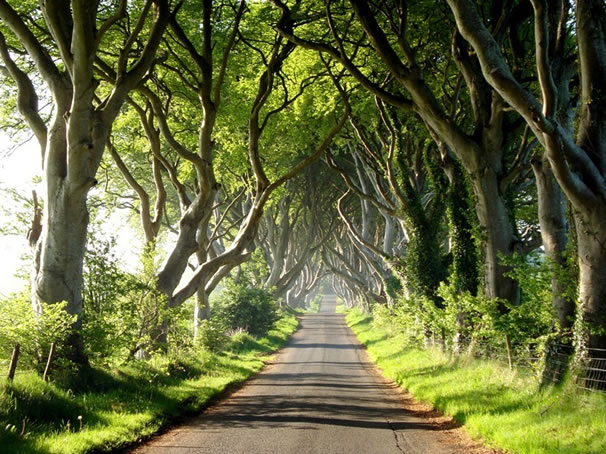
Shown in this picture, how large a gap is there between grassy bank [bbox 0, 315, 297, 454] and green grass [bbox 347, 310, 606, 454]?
15.9ft

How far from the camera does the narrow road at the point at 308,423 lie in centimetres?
764

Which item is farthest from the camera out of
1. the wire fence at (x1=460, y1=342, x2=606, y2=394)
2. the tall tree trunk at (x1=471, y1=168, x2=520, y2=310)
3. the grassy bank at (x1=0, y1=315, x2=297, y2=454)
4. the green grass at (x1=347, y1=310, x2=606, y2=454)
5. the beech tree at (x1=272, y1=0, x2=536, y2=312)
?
the tall tree trunk at (x1=471, y1=168, x2=520, y2=310)

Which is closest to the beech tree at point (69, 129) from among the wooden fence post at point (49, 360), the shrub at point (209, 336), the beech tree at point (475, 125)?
the wooden fence post at point (49, 360)

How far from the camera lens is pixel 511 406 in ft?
29.0

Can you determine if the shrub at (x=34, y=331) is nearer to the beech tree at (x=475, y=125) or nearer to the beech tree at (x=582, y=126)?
the beech tree at (x=475, y=125)

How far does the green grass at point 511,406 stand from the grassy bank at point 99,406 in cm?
486

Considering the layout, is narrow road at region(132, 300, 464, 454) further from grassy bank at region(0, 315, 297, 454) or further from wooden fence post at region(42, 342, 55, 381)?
wooden fence post at region(42, 342, 55, 381)

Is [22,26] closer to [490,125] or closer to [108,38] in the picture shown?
[108,38]

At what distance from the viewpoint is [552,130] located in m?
7.63

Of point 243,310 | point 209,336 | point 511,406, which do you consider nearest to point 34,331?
point 511,406

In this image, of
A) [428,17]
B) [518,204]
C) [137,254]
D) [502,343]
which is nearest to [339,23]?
[428,17]

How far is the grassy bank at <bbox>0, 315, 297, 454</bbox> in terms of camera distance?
6832mm

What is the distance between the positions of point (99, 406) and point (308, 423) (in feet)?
11.2

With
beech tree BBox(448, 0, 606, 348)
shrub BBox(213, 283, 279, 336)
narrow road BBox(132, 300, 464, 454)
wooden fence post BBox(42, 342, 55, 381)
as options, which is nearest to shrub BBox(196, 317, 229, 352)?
narrow road BBox(132, 300, 464, 454)
